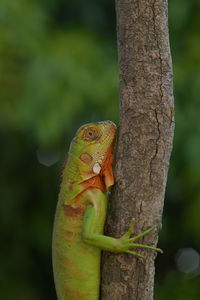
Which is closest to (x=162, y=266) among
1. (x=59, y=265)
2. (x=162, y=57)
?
(x=59, y=265)

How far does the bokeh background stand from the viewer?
8484 millimetres

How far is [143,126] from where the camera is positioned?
491 cm

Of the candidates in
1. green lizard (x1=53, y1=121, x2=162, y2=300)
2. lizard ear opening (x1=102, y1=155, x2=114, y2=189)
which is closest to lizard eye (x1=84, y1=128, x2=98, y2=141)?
green lizard (x1=53, y1=121, x2=162, y2=300)

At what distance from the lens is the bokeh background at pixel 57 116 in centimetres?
848

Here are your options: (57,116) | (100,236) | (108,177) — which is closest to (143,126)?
(108,177)

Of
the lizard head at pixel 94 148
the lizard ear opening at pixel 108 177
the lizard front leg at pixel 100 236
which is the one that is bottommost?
the lizard front leg at pixel 100 236

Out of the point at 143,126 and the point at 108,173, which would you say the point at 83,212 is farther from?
the point at 143,126

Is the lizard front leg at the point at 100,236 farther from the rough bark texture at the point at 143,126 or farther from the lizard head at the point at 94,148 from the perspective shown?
the lizard head at the point at 94,148

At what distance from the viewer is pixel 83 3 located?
33.9ft

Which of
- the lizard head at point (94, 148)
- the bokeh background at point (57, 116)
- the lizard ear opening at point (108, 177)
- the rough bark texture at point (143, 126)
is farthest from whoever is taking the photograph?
the bokeh background at point (57, 116)

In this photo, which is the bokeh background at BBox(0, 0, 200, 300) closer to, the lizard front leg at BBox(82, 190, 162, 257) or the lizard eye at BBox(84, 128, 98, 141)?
the lizard eye at BBox(84, 128, 98, 141)

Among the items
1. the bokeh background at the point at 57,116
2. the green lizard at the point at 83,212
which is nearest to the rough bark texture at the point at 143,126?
the green lizard at the point at 83,212

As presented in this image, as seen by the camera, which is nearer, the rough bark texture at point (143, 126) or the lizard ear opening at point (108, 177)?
the rough bark texture at point (143, 126)

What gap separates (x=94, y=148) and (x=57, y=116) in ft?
9.94
